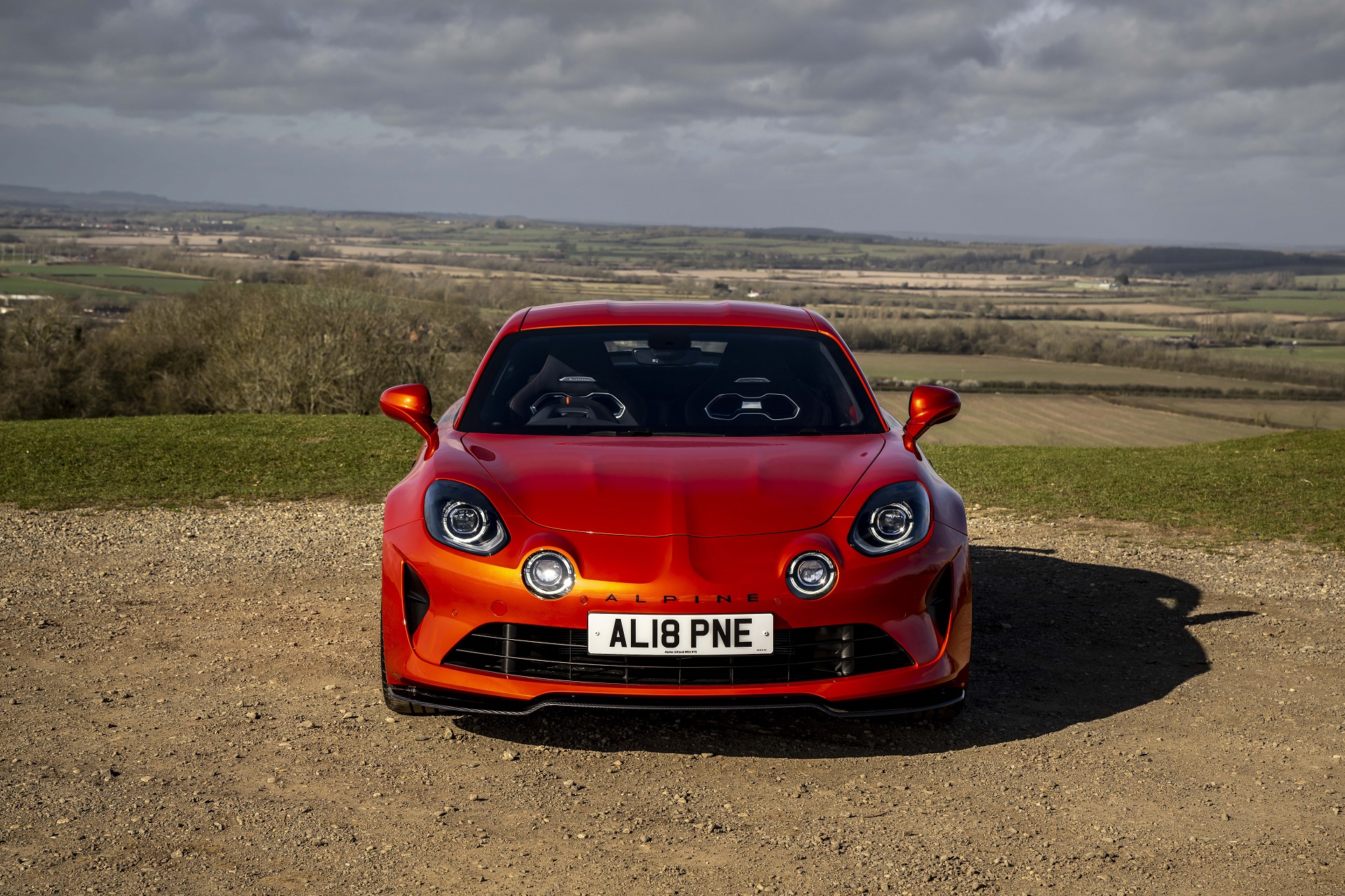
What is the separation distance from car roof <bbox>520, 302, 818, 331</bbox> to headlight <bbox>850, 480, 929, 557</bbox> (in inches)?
59.3

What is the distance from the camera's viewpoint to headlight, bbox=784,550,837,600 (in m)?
3.71

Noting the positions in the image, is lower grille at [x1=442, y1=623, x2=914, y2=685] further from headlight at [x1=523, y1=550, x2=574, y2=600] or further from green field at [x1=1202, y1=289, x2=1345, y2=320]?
green field at [x1=1202, y1=289, x2=1345, y2=320]

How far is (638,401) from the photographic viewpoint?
509cm

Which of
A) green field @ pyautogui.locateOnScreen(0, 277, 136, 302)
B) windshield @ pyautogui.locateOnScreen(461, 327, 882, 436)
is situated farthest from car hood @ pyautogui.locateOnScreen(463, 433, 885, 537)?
green field @ pyautogui.locateOnScreen(0, 277, 136, 302)

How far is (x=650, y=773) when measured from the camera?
3834mm

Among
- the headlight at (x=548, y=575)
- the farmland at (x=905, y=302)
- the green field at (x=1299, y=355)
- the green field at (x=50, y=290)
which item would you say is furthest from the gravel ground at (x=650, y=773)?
the green field at (x=1299, y=355)

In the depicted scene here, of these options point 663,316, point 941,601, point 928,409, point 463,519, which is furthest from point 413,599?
point 928,409

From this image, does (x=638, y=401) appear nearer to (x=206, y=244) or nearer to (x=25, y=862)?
(x=25, y=862)

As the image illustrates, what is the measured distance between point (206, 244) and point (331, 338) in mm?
90509

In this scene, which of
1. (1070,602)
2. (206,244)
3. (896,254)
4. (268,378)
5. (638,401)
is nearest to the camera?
(638,401)

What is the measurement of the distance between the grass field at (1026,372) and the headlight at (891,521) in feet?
162

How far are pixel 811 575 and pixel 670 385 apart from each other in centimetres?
184

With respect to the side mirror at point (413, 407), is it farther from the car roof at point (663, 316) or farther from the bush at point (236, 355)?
the bush at point (236, 355)

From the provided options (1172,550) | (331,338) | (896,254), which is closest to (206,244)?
(331,338)
